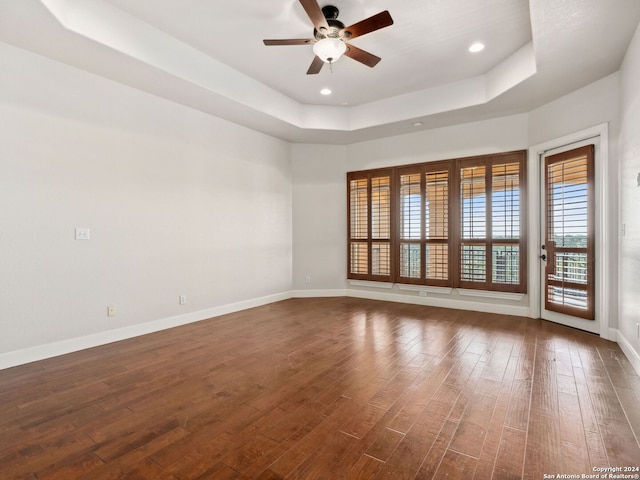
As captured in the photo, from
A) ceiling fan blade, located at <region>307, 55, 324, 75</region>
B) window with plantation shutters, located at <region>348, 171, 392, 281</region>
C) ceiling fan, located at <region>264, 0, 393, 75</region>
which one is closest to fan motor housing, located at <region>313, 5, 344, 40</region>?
ceiling fan, located at <region>264, 0, 393, 75</region>

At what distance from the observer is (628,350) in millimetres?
3238

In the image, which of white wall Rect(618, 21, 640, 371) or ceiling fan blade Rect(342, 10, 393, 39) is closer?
ceiling fan blade Rect(342, 10, 393, 39)

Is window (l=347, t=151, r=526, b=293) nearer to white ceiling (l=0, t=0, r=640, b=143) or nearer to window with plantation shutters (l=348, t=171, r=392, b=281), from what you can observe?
window with plantation shutters (l=348, t=171, r=392, b=281)

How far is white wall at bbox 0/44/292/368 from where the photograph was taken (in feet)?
10.4

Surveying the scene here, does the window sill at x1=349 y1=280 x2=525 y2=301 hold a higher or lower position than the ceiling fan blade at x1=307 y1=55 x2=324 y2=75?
lower

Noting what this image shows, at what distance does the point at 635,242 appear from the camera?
10.1ft

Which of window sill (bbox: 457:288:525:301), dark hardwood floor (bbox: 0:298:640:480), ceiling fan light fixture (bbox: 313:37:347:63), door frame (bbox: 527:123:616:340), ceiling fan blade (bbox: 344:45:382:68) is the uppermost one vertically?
ceiling fan blade (bbox: 344:45:382:68)

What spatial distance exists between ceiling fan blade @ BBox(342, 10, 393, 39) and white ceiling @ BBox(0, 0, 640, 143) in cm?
31

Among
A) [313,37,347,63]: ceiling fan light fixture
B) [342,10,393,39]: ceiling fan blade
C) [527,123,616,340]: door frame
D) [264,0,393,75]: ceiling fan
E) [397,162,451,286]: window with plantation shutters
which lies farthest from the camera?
[397,162,451,286]: window with plantation shutters

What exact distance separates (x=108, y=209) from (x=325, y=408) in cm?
327

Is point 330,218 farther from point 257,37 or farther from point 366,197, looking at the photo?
point 257,37

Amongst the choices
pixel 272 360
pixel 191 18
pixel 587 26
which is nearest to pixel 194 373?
pixel 272 360

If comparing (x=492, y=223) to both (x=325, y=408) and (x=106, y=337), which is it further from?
(x=106, y=337)

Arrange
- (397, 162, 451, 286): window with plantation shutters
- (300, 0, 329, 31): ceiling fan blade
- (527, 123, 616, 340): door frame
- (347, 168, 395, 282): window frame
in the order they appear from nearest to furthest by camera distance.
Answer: (300, 0, 329, 31): ceiling fan blade → (527, 123, 616, 340): door frame → (397, 162, 451, 286): window with plantation shutters → (347, 168, 395, 282): window frame
